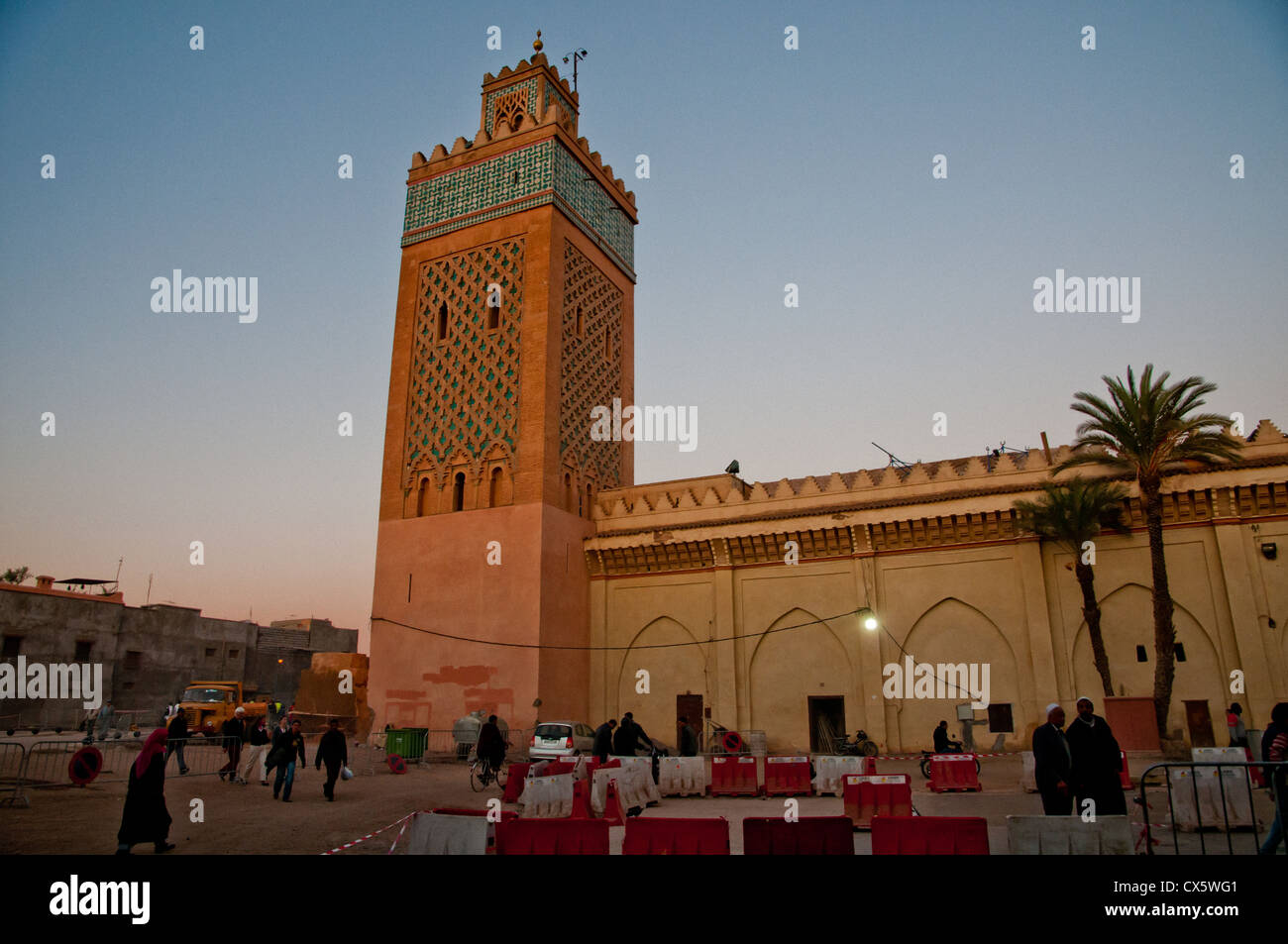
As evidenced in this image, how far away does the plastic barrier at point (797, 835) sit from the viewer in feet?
20.1

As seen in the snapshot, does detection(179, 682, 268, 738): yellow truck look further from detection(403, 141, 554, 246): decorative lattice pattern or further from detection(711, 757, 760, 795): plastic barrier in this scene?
detection(711, 757, 760, 795): plastic barrier

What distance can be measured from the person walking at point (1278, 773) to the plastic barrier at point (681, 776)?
7.37 metres

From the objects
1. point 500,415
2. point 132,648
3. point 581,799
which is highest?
point 500,415

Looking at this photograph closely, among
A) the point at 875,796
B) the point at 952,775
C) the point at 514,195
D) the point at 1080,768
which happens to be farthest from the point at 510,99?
the point at 1080,768

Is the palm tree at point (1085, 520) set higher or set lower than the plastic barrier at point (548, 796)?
higher

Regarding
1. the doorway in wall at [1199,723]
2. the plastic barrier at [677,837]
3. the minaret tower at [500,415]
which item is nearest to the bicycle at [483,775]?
the minaret tower at [500,415]

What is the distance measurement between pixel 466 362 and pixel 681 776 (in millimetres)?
14173

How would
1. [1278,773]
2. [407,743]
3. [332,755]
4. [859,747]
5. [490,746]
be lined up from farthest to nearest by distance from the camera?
[407,743], [859,747], [490,746], [332,755], [1278,773]

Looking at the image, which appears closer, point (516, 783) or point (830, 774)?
point (516, 783)

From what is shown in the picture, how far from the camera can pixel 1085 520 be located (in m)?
17.4

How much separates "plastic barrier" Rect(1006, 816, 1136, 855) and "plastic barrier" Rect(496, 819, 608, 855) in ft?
10.0

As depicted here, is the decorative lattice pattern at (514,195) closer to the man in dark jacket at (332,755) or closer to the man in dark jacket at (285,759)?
the man in dark jacket at (332,755)

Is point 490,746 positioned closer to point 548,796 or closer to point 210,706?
point 548,796
